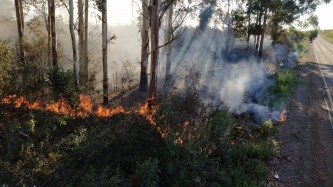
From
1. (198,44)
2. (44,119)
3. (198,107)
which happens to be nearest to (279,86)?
(198,107)

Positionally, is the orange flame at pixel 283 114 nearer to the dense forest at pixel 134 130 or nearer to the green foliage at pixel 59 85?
the dense forest at pixel 134 130

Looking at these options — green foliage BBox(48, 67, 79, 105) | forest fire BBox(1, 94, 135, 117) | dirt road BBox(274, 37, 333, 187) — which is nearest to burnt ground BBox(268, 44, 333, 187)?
dirt road BBox(274, 37, 333, 187)

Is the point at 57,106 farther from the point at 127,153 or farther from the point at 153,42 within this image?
the point at 153,42

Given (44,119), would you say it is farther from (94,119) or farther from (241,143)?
(241,143)

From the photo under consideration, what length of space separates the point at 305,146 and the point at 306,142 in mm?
401

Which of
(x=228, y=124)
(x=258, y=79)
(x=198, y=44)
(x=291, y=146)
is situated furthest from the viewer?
(x=198, y=44)

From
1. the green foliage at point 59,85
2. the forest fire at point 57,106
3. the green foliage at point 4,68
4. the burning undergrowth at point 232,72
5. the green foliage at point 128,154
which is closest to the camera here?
the green foliage at point 128,154

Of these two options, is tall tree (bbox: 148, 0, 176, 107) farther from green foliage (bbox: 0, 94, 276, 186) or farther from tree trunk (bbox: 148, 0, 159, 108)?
green foliage (bbox: 0, 94, 276, 186)

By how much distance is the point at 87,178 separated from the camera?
20.3 feet

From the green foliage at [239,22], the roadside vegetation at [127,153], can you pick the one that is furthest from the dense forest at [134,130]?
the green foliage at [239,22]

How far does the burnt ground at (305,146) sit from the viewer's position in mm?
8055

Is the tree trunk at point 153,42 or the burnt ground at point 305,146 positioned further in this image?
the tree trunk at point 153,42

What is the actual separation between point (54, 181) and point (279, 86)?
14.4m

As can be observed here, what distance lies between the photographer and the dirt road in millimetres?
8133
